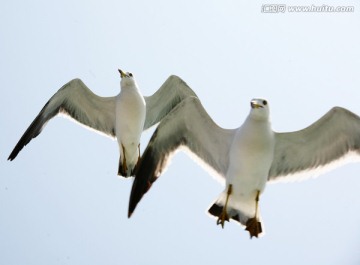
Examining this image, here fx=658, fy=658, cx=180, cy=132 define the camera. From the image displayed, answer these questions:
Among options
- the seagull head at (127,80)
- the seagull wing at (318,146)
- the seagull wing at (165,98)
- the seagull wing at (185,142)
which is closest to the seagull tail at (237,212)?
the seagull wing at (185,142)

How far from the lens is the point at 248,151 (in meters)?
6.73

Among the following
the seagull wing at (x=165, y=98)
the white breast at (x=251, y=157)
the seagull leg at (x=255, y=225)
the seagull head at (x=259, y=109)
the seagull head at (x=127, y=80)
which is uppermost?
the seagull head at (x=127, y=80)

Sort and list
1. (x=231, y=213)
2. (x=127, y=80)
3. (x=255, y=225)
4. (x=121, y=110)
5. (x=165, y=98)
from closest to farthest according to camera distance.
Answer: (x=255, y=225), (x=231, y=213), (x=121, y=110), (x=127, y=80), (x=165, y=98)

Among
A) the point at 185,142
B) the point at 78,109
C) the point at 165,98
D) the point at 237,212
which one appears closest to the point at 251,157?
the point at 237,212

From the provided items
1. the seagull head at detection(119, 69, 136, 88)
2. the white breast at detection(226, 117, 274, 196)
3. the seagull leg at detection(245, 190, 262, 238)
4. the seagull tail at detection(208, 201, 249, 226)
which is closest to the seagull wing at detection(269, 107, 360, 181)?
the white breast at detection(226, 117, 274, 196)

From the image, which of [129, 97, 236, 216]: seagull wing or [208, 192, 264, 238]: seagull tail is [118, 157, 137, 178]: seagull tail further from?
[208, 192, 264, 238]: seagull tail

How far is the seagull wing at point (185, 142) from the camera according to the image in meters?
6.91

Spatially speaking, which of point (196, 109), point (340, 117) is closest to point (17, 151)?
point (196, 109)

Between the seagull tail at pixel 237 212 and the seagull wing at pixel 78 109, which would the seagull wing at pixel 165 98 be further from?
the seagull tail at pixel 237 212

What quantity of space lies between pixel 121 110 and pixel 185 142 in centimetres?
171

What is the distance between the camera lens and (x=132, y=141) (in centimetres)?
866

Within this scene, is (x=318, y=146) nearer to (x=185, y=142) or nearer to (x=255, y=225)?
(x=255, y=225)

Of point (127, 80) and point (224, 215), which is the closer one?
point (224, 215)

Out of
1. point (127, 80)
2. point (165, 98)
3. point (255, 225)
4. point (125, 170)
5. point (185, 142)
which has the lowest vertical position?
point (255, 225)
